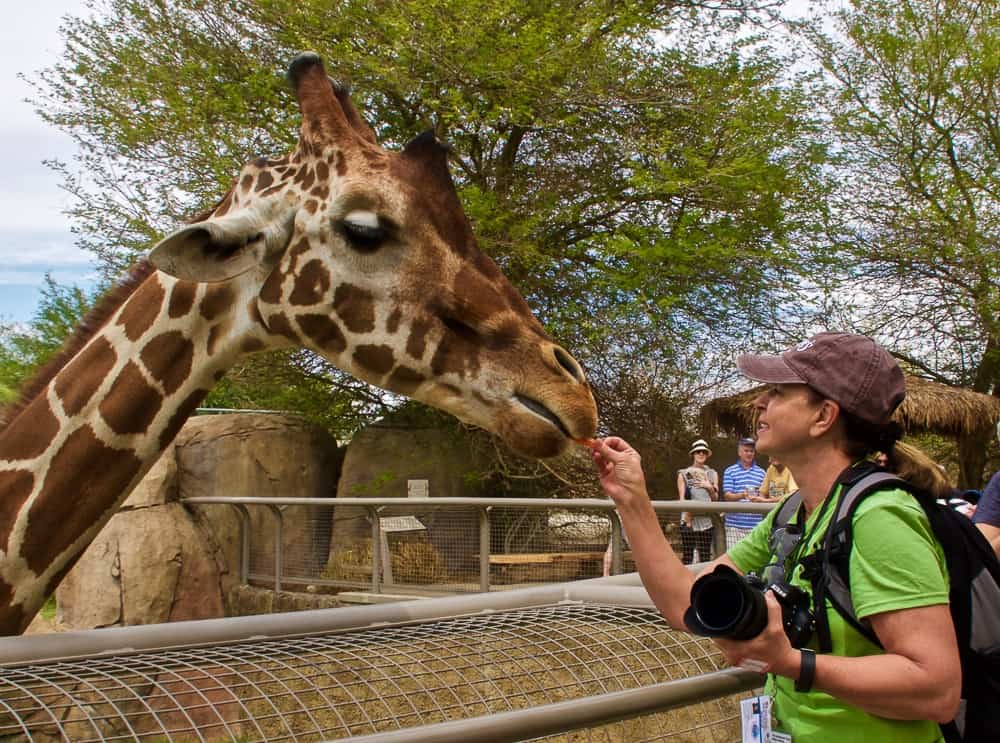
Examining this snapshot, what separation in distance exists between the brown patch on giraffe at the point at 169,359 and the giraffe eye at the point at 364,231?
1.91ft

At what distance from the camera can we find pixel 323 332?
2678 millimetres

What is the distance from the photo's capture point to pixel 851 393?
5.71 feet

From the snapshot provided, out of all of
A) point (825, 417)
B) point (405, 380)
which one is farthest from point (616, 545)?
point (825, 417)

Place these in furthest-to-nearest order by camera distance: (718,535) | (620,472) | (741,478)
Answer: (741,478) → (718,535) → (620,472)

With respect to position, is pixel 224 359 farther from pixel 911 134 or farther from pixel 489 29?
pixel 911 134

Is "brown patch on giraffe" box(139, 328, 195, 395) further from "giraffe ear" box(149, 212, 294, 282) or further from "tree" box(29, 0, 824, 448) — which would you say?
"tree" box(29, 0, 824, 448)

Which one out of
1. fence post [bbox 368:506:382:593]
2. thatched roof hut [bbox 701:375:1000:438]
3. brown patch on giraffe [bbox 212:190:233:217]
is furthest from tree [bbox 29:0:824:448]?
brown patch on giraffe [bbox 212:190:233:217]

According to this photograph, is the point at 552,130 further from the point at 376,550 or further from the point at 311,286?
the point at 311,286

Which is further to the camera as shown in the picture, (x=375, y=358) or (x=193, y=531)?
(x=193, y=531)

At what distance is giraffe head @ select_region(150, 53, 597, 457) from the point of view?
2451mm

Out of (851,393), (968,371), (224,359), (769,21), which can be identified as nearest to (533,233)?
(769,21)

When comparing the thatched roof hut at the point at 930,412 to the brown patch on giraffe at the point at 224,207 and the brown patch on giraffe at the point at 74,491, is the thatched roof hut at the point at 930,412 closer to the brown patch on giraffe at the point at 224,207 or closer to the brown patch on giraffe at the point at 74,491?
the brown patch on giraffe at the point at 224,207

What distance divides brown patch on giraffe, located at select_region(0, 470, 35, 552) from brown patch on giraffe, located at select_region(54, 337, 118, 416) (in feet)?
0.71

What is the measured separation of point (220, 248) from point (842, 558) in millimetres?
1745
